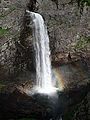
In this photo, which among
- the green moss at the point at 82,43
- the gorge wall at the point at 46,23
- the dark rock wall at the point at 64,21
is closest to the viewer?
the gorge wall at the point at 46,23

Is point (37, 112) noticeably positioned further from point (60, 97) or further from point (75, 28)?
point (75, 28)

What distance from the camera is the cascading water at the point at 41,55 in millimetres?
13820

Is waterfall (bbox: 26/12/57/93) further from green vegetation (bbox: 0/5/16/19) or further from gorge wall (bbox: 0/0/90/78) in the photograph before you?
green vegetation (bbox: 0/5/16/19)

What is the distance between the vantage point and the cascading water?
13820 millimetres

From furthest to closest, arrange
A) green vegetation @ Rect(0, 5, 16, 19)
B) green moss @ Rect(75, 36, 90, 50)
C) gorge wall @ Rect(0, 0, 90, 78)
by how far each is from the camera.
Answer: green moss @ Rect(75, 36, 90, 50) → green vegetation @ Rect(0, 5, 16, 19) → gorge wall @ Rect(0, 0, 90, 78)

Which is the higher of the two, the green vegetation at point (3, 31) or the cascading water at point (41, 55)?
the green vegetation at point (3, 31)

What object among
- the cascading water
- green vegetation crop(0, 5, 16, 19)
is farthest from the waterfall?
green vegetation crop(0, 5, 16, 19)

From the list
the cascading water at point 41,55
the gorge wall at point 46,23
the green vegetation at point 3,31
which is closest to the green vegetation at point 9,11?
the gorge wall at point 46,23

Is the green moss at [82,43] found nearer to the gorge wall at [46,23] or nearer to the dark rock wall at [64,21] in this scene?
the gorge wall at [46,23]

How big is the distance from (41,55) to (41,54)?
0.04 meters

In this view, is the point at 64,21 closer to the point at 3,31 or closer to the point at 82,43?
the point at 82,43

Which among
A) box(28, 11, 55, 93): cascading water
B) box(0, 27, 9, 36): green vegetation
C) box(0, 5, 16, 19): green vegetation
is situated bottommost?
box(28, 11, 55, 93): cascading water

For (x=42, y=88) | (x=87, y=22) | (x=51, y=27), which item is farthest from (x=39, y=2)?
(x=42, y=88)

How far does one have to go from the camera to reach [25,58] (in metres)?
13.9
